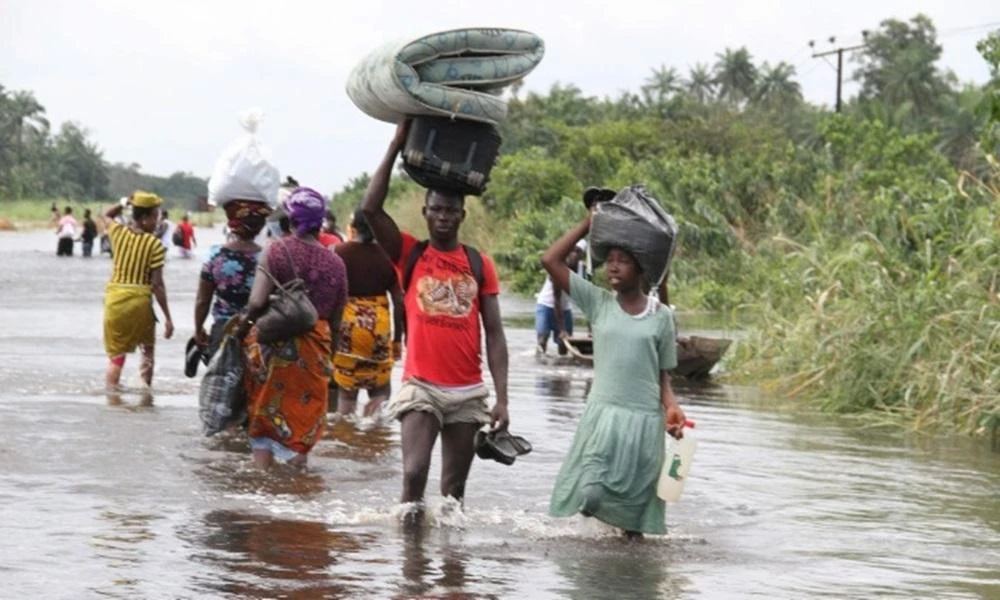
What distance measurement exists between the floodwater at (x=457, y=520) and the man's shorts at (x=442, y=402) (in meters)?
0.50

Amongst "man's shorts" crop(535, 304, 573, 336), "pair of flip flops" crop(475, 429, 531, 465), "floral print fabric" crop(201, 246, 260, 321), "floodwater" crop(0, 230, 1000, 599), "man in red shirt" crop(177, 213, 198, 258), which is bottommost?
"floodwater" crop(0, 230, 1000, 599)

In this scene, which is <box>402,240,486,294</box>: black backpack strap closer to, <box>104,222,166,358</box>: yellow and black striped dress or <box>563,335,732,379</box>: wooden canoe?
<box>104,222,166,358</box>: yellow and black striped dress

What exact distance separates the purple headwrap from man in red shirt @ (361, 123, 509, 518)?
206 cm

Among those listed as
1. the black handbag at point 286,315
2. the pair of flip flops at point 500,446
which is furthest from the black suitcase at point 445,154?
the black handbag at point 286,315

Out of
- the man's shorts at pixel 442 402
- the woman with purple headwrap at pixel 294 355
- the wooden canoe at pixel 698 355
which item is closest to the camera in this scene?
the man's shorts at pixel 442 402

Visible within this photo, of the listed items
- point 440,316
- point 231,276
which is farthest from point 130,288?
point 440,316

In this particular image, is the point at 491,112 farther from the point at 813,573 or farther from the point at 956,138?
the point at 956,138

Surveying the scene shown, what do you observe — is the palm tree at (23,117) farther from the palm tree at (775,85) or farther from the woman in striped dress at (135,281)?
the woman in striped dress at (135,281)

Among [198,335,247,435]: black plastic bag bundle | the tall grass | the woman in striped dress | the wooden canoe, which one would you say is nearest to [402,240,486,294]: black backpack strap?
[198,335,247,435]: black plastic bag bundle

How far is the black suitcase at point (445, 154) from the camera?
8.98 m

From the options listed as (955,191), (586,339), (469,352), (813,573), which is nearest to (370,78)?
(469,352)

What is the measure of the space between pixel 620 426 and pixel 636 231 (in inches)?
34.6

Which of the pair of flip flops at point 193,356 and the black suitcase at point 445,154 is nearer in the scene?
the black suitcase at point 445,154

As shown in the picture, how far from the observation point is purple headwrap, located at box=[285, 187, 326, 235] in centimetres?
1122
